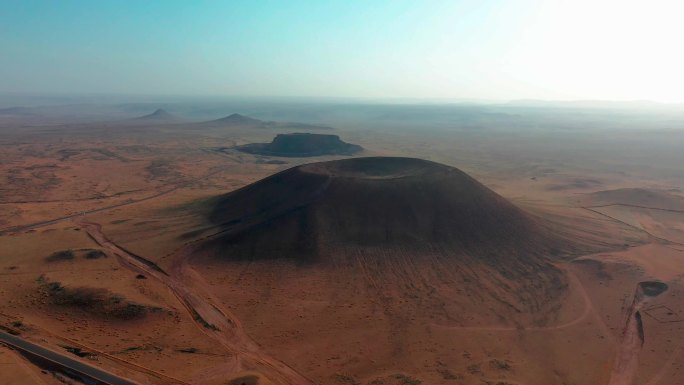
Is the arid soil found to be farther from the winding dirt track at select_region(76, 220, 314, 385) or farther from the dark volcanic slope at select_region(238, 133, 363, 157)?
the dark volcanic slope at select_region(238, 133, 363, 157)

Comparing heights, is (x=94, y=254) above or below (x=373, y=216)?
below

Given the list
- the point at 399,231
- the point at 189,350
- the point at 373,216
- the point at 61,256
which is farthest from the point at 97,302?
the point at 399,231

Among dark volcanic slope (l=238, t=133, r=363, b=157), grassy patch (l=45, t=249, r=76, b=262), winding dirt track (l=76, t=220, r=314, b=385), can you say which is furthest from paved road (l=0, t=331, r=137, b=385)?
dark volcanic slope (l=238, t=133, r=363, b=157)

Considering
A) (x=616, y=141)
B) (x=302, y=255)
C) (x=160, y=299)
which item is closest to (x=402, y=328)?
(x=302, y=255)

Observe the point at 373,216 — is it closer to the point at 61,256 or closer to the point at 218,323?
the point at 218,323

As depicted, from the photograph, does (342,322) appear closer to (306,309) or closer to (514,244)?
(306,309)

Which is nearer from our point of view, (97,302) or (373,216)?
(97,302)
